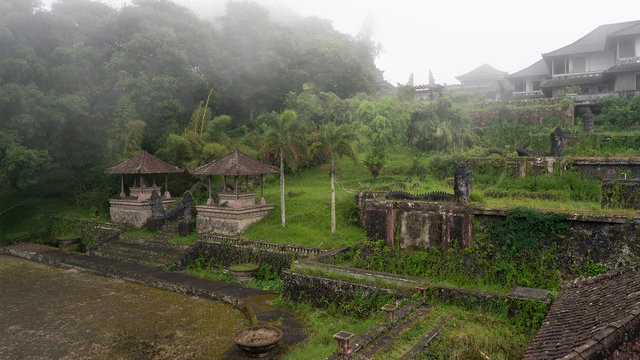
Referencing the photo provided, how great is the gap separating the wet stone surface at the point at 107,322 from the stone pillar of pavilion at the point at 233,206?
4139 mm

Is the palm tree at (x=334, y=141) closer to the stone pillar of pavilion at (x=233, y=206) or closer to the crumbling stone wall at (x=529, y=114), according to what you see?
the stone pillar of pavilion at (x=233, y=206)

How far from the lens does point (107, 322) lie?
38.0ft

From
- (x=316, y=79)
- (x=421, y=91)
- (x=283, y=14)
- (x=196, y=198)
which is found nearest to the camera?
(x=196, y=198)

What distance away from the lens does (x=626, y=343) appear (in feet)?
13.5

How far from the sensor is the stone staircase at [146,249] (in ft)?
56.9

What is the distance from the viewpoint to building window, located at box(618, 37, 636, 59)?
26.0m

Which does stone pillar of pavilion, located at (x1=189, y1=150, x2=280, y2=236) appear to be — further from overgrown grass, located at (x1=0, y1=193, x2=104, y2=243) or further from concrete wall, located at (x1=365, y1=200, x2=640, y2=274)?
overgrown grass, located at (x1=0, y1=193, x2=104, y2=243)

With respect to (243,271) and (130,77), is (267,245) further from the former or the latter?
(130,77)

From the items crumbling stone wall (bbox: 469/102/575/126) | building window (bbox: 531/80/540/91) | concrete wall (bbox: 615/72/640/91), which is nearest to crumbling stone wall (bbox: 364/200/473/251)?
crumbling stone wall (bbox: 469/102/575/126)

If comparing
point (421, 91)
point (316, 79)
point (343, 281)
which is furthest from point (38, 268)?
point (421, 91)

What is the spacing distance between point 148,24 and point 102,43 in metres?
3.24

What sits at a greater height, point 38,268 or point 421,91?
point 421,91

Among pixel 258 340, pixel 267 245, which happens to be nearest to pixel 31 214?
pixel 267 245

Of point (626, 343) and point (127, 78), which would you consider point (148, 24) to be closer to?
point (127, 78)
